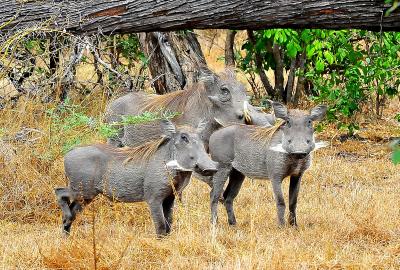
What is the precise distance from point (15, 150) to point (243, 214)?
7.18 ft

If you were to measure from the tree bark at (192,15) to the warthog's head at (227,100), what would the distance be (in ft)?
2.25

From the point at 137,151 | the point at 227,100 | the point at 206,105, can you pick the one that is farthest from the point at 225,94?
the point at 137,151

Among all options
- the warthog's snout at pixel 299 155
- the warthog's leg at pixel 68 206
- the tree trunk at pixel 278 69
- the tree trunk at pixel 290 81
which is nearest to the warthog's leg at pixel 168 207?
the warthog's leg at pixel 68 206

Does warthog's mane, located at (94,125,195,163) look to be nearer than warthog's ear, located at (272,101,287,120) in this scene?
Yes

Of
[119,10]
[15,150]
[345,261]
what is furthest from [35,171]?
[345,261]

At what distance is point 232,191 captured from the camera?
764 centimetres

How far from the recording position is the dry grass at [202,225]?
5766 millimetres

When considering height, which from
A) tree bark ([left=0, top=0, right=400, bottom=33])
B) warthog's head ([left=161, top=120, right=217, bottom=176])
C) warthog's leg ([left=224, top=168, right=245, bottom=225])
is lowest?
warthog's leg ([left=224, top=168, right=245, bottom=225])

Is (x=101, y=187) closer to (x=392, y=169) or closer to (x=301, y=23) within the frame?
(x=301, y=23)

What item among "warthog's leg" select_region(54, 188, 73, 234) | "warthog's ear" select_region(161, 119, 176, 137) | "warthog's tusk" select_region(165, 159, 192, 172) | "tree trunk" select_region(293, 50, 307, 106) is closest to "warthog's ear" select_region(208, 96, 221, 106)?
"warthog's ear" select_region(161, 119, 176, 137)

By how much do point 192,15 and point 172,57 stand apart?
3.68 m

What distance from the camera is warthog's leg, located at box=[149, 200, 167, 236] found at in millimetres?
6449

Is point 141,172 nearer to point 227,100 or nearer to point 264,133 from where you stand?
point 264,133

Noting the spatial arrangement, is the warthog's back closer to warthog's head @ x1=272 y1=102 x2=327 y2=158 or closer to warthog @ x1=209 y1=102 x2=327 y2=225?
warthog @ x1=209 y1=102 x2=327 y2=225
